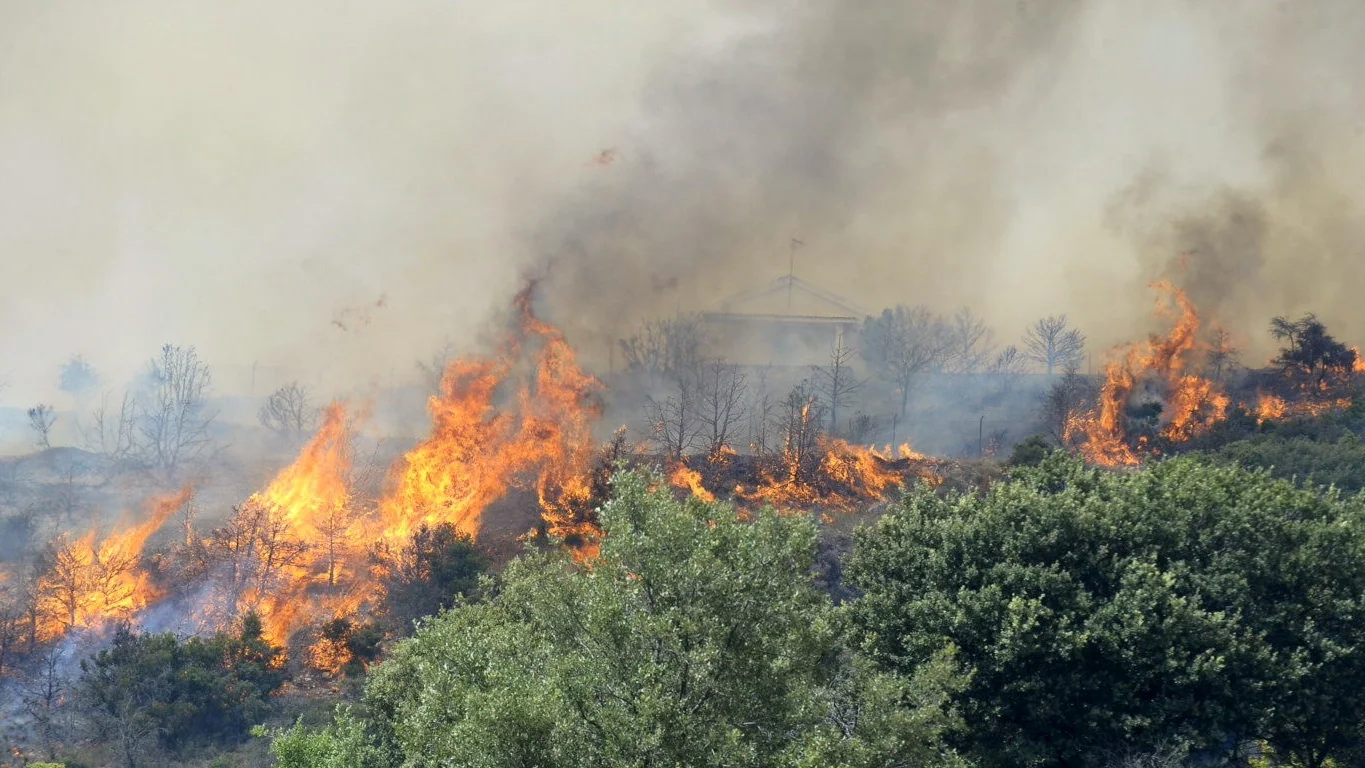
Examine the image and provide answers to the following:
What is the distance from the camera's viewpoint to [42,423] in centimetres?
5956

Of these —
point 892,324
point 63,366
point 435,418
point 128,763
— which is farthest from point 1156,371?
point 63,366

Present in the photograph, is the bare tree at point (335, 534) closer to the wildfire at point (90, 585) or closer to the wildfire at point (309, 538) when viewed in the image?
the wildfire at point (309, 538)

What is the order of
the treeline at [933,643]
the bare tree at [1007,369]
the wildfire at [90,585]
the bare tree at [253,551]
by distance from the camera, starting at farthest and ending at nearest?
the bare tree at [1007,369] < the bare tree at [253,551] < the wildfire at [90,585] < the treeline at [933,643]

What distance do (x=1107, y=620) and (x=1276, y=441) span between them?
36792 mm

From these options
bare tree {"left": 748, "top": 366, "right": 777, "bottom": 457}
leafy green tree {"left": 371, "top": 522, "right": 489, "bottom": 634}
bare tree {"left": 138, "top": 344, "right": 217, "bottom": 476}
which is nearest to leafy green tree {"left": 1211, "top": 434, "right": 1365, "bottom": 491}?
bare tree {"left": 748, "top": 366, "right": 777, "bottom": 457}

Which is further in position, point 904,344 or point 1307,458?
point 904,344

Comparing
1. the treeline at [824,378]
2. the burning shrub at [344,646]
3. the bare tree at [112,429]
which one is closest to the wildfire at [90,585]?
the burning shrub at [344,646]

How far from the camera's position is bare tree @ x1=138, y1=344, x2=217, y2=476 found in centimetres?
5854

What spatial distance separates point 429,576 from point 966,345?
54.1 m

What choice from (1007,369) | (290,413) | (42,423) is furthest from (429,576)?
(1007,369)

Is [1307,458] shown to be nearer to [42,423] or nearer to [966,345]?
[966,345]

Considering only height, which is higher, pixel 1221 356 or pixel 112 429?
pixel 1221 356

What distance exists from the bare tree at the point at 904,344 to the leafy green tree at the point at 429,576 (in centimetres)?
3931

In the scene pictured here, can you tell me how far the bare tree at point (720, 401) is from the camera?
5834cm
